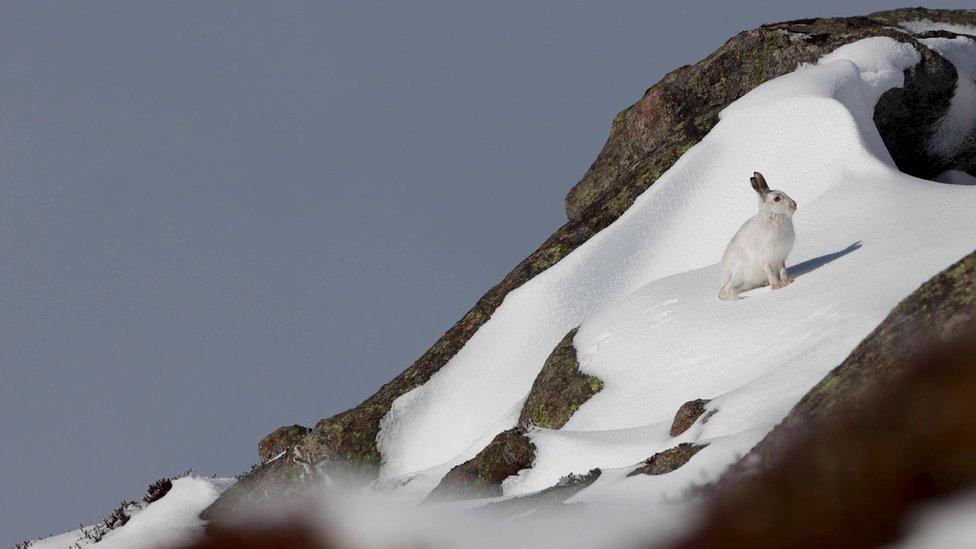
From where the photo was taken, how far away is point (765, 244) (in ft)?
59.9

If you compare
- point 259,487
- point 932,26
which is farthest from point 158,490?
point 932,26

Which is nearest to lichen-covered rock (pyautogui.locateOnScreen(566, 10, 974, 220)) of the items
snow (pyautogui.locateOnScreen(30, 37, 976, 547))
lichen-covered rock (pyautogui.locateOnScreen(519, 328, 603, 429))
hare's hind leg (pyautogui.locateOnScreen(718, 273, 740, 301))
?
snow (pyautogui.locateOnScreen(30, 37, 976, 547))

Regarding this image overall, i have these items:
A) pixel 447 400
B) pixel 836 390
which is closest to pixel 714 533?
pixel 836 390

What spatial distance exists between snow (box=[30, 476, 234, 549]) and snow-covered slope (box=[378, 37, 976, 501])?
13.2 feet

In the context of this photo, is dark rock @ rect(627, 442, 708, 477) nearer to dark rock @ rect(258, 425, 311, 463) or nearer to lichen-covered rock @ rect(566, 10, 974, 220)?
dark rock @ rect(258, 425, 311, 463)

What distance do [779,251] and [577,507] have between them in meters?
10.4

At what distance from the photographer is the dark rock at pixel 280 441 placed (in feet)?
81.7

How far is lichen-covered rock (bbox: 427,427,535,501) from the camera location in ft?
53.4

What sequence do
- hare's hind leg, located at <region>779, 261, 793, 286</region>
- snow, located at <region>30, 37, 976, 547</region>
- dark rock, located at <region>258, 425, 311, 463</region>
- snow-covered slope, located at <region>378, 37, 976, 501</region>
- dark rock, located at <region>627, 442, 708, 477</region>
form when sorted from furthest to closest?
dark rock, located at <region>258, 425, 311, 463</region> → hare's hind leg, located at <region>779, 261, 793, 286</region> → snow-covered slope, located at <region>378, 37, 976, 501</region> → dark rock, located at <region>627, 442, 708, 477</region> → snow, located at <region>30, 37, 976, 547</region>

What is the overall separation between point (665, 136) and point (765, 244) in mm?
14921

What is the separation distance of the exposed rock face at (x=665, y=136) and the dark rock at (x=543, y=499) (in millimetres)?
13021

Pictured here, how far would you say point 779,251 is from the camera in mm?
18266

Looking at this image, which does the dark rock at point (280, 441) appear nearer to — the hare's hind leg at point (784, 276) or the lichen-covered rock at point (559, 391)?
the lichen-covered rock at point (559, 391)

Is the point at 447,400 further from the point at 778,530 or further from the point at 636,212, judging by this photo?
the point at 778,530
